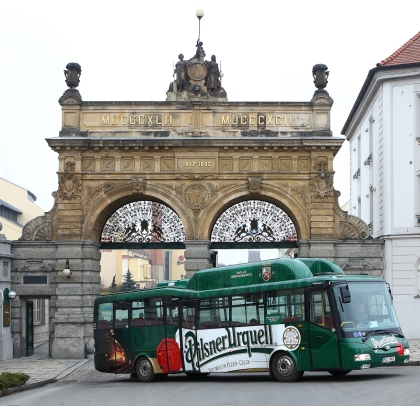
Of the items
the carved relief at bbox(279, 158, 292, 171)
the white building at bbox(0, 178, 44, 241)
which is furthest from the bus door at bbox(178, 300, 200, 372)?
the white building at bbox(0, 178, 44, 241)

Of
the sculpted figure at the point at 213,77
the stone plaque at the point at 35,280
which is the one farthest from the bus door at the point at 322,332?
the stone plaque at the point at 35,280

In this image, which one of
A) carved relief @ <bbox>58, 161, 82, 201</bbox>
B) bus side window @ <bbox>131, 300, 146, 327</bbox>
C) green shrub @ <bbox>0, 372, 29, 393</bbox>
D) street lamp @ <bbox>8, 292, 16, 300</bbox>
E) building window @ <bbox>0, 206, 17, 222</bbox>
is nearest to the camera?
green shrub @ <bbox>0, 372, 29, 393</bbox>

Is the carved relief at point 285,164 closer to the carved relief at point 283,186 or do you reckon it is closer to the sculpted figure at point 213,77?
the carved relief at point 283,186

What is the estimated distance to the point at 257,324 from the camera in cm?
2227

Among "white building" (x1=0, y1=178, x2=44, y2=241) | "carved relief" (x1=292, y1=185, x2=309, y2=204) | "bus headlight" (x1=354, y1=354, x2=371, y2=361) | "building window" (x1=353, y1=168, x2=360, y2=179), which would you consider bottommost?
"bus headlight" (x1=354, y1=354, x2=371, y2=361)

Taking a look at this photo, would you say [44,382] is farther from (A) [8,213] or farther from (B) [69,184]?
(A) [8,213]

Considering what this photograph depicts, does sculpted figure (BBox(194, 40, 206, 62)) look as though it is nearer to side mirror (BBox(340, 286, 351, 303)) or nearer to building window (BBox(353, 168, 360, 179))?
building window (BBox(353, 168, 360, 179))

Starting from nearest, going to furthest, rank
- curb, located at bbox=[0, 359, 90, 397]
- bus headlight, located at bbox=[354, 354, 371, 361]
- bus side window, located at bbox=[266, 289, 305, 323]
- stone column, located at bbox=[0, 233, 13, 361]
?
1. bus headlight, located at bbox=[354, 354, 371, 361]
2. bus side window, located at bbox=[266, 289, 305, 323]
3. curb, located at bbox=[0, 359, 90, 397]
4. stone column, located at bbox=[0, 233, 13, 361]

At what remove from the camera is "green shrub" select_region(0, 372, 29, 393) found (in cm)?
Answer: 2127

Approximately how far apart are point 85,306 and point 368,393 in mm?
16885

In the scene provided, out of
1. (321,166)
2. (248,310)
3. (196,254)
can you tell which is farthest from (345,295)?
(196,254)

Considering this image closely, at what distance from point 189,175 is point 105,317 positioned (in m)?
7.93

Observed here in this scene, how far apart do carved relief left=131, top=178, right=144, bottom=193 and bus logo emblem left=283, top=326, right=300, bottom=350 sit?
1224cm

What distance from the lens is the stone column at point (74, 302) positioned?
32094mm
